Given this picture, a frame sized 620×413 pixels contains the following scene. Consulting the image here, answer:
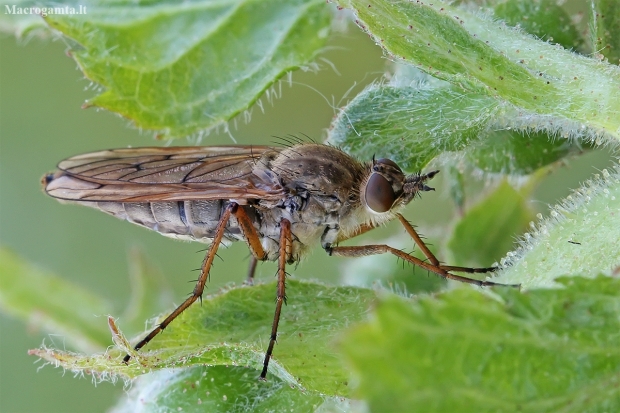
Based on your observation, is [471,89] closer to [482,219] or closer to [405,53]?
[405,53]

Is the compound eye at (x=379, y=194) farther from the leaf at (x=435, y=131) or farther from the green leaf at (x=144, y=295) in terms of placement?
the green leaf at (x=144, y=295)

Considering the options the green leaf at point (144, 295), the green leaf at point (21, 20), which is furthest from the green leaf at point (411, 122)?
the green leaf at point (144, 295)

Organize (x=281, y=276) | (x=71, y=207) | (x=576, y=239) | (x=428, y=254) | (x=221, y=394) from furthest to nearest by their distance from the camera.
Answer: (x=71, y=207)
(x=428, y=254)
(x=281, y=276)
(x=221, y=394)
(x=576, y=239)

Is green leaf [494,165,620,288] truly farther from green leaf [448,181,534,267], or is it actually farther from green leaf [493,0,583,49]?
green leaf [448,181,534,267]

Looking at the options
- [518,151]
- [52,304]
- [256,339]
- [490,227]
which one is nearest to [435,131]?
[518,151]

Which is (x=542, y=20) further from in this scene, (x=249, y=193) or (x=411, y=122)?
(x=249, y=193)

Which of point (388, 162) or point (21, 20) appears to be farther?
point (21, 20)

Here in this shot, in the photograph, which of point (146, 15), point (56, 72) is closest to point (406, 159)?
point (146, 15)
